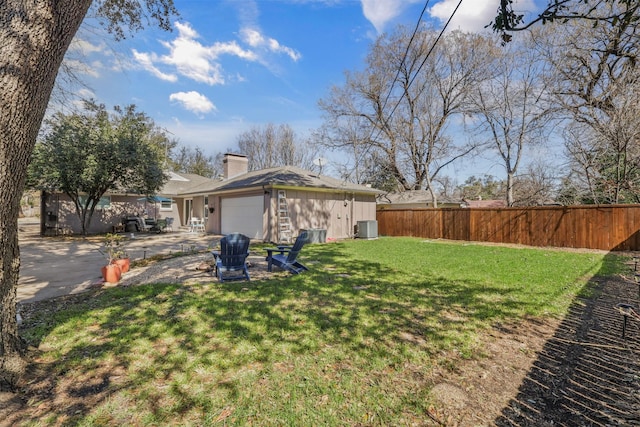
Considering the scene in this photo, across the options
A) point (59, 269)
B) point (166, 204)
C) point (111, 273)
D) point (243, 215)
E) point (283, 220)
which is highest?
point (166, 204)

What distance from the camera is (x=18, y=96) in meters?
2.33

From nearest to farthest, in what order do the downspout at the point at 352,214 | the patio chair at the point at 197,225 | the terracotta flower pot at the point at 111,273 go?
the terracotta flower pot at the point at 111,273
the downspout at the point at 352,214
the patio chair at the point at 197,225

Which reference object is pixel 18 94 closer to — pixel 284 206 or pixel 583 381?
pixel 583 381

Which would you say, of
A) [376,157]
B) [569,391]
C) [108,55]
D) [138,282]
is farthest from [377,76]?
[569,391]

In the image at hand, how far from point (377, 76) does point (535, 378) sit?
2537 centimetres

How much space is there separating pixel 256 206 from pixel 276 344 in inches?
424

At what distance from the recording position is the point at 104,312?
4.31 m

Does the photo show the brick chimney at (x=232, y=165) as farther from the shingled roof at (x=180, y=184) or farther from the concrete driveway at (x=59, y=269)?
the concrete driveway at (x=59, y=269)

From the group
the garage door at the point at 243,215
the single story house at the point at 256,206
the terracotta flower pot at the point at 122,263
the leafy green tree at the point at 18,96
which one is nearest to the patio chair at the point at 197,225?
the single story house at the point at 256,206

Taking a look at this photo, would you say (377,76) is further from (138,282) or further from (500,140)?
(138,282)

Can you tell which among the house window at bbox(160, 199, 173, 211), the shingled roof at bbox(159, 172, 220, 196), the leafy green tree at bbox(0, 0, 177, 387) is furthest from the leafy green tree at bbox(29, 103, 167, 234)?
the leafy green tree at bbox(0, 0, 177, 387)

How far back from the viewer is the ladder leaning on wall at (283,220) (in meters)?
13.0

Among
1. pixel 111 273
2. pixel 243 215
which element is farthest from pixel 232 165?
pixel 111 273

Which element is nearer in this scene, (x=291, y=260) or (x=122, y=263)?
(x=122, y=263)
